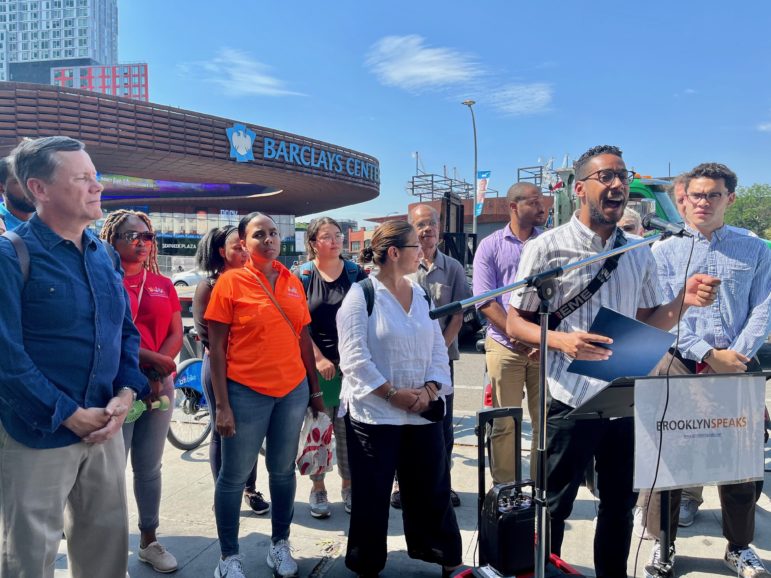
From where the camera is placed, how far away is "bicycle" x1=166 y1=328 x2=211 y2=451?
192 inches

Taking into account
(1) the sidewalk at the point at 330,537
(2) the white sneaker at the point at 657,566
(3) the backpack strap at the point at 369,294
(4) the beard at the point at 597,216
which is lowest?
(1) the sidewalk at the point at 330,537

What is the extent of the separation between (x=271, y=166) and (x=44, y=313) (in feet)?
111

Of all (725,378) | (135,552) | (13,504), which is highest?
(725,378)

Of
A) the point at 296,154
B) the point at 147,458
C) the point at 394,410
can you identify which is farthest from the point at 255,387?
the point at 296,154

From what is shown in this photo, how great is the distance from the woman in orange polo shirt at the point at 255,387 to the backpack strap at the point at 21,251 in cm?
96

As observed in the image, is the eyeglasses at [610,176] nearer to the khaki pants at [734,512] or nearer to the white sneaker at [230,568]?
the khaki pants at [734,512]

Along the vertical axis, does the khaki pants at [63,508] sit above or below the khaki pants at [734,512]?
above

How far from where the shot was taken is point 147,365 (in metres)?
2.94

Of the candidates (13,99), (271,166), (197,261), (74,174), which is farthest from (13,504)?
(271,166)

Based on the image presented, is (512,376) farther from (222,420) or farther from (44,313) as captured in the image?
(44,313)

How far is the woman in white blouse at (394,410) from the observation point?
8.69ft

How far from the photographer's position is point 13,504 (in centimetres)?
192

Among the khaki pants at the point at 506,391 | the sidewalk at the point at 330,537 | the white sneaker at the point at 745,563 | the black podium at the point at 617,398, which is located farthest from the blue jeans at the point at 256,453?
the white sneaker at the point at 745,563

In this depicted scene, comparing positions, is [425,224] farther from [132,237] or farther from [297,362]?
[132,237]
